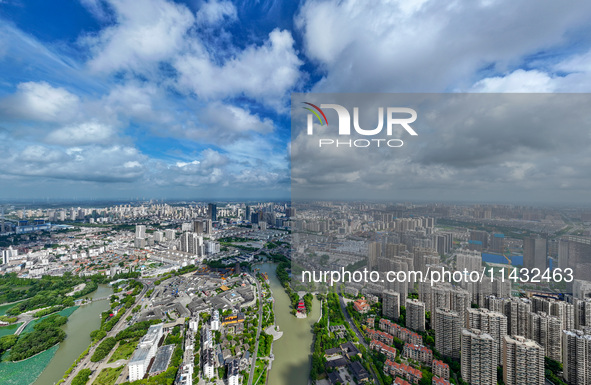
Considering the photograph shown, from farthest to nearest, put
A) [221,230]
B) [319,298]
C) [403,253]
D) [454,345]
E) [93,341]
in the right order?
[221,230] → [319,298] → [403,253] → [93,341] → [454,345]

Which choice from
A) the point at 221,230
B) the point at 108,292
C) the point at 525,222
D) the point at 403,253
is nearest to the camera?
the point at 525,222

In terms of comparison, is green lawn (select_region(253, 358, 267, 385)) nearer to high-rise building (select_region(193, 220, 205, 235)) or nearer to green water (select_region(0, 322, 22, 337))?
green water (select_region(0, 322, 22, 337))

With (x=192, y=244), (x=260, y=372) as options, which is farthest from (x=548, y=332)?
(x=192, y=244)

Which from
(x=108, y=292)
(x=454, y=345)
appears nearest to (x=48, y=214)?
(x=108, y=292)

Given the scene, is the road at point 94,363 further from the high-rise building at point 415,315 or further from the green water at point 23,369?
the high-rise building at point 415,315

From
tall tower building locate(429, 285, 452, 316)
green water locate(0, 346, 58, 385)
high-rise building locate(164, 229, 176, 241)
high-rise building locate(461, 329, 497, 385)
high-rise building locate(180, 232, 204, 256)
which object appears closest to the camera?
high-rise building locate(461, 329, 497, 385)

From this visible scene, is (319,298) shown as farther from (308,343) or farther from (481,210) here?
(481,210)

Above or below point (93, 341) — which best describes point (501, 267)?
above

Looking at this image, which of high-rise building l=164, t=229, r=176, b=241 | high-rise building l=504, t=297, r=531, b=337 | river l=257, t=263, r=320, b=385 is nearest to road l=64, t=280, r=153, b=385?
river l=257, t=263, r=320, b=385
